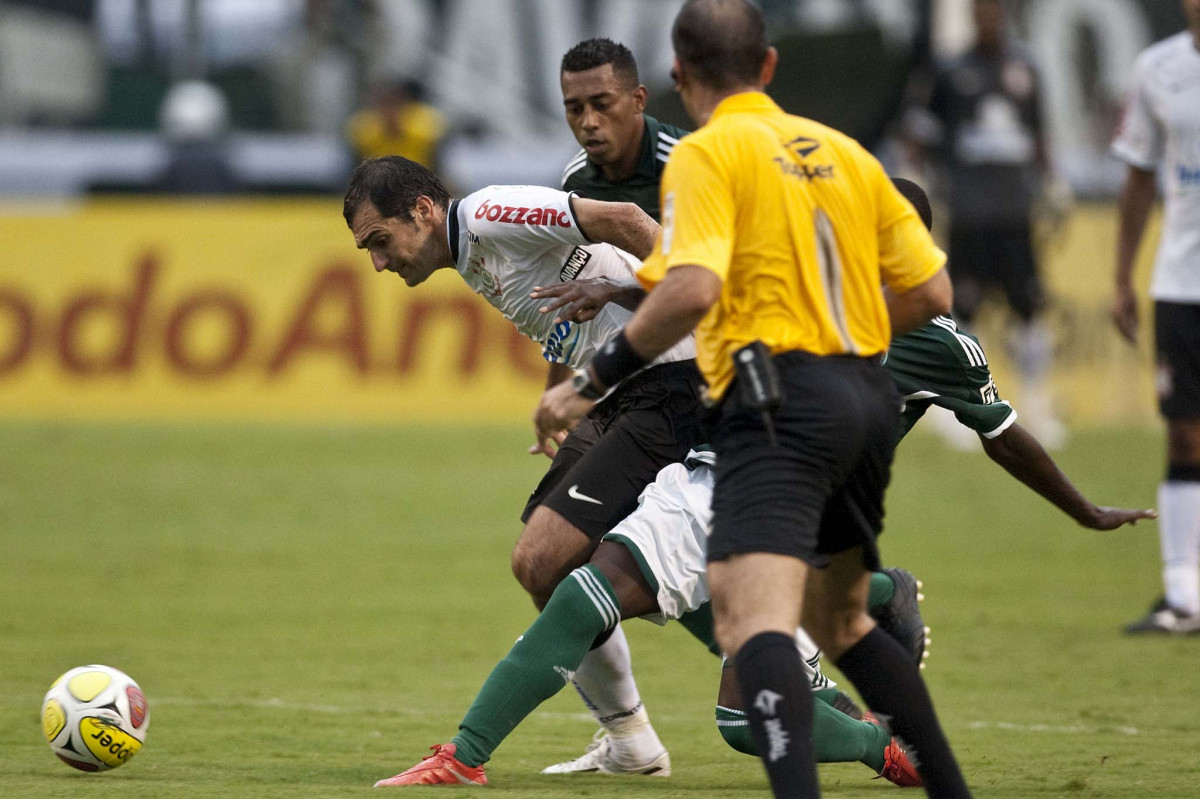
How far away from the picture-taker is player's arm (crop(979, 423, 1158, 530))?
5.58m

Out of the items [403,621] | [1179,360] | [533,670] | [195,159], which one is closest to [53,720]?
[533,670]

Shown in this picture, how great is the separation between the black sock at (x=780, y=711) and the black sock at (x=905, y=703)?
17.6 inches

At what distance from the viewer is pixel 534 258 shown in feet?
18.5

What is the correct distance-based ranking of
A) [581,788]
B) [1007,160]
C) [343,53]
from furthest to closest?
[343,53] → [1007,160] → [581,788]

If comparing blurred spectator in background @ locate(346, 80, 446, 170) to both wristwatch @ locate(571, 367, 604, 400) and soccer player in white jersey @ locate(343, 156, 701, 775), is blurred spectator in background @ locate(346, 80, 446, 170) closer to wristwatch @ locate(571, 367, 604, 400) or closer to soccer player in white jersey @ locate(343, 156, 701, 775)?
soccer player in white jersey @ locate(343, 156, 701, 775)

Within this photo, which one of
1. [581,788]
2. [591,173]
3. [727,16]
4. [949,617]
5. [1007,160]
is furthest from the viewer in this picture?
[1007,160]

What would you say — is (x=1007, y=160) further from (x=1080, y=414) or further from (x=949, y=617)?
(x=949, y=617)

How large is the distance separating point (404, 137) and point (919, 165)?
4723 mm

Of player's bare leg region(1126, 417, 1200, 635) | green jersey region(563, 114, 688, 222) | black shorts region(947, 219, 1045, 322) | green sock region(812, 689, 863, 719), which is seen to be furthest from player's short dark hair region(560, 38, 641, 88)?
black shorts region(947, 219, 1045, 322)

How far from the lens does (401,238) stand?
553 cm

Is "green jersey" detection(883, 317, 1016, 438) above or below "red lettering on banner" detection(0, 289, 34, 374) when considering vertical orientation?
above

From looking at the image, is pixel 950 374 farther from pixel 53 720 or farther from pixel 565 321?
pixel 53 720

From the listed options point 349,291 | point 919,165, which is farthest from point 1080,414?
point 349,291

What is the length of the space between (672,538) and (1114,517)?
4.24 ft
